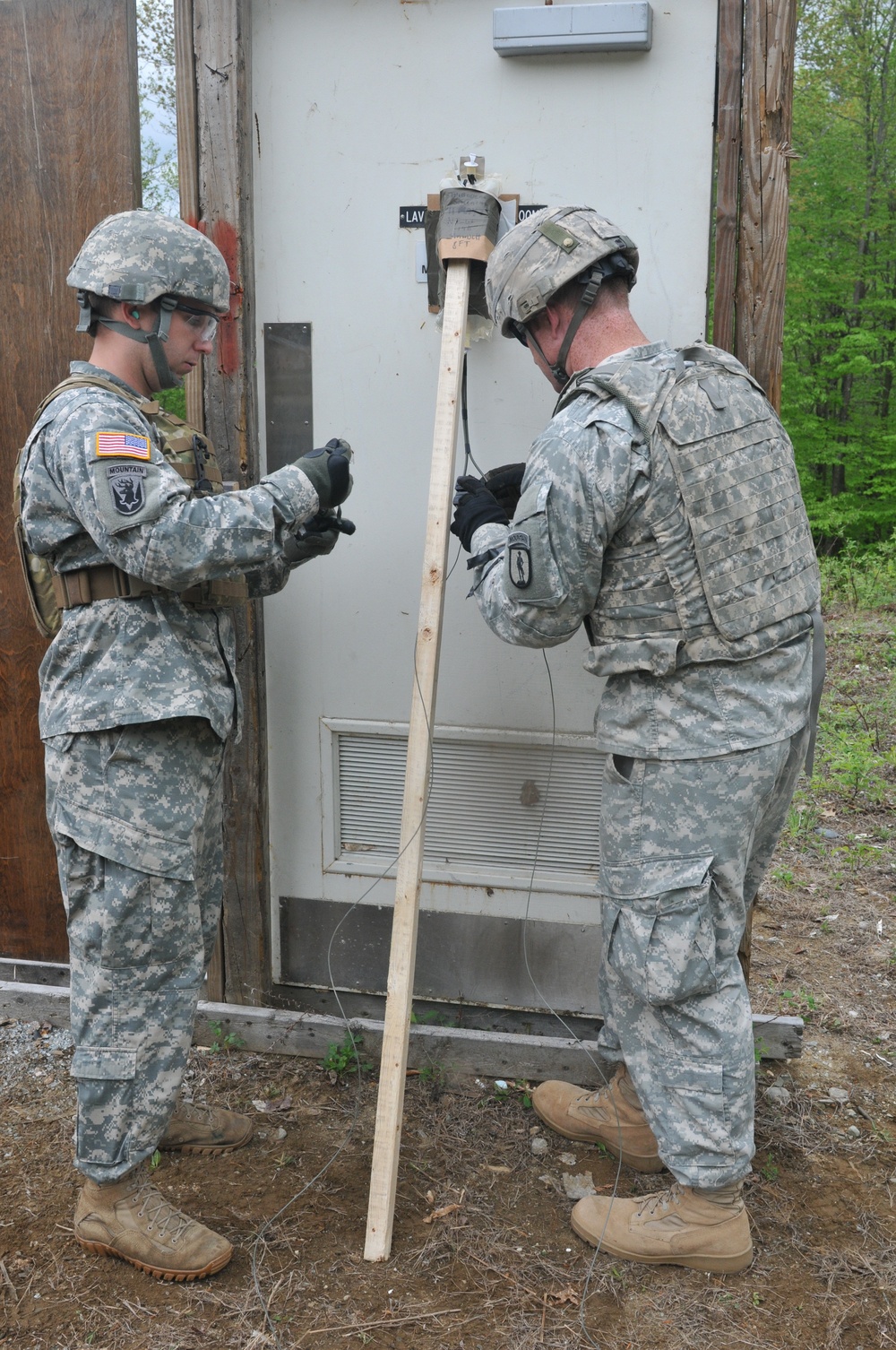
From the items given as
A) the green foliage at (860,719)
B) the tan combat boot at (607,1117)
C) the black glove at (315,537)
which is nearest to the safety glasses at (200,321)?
the black glove at (315,537)

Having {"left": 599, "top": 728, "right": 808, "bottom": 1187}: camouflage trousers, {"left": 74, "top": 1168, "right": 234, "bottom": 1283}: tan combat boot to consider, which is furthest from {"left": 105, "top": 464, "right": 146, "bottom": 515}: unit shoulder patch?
{"left": 74, "top": 1168, "right": 234, "bottom": 1283}: tan combat boot

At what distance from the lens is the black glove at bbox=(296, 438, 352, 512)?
7.69 ft


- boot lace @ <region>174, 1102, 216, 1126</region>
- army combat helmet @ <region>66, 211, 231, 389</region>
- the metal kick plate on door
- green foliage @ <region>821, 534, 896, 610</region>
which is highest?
army combat helmet @ <region>66, 211, 231, 389</region>

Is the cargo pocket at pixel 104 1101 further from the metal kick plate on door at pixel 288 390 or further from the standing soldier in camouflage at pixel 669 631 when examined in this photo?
the metal kick plate on door at pixel 288 390

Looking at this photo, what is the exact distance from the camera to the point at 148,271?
2.28 meters

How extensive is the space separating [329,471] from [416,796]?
2.57ft

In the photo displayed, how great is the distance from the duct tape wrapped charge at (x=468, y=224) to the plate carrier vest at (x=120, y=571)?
0.79 meters

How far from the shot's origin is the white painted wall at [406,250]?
8.77 feet

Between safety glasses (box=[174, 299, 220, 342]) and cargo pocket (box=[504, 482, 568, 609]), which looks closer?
cargo pocket (box=[504, 482, 568, 609])

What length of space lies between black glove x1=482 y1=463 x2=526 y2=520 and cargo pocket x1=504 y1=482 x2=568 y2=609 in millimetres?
429

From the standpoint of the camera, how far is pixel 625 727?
225cm

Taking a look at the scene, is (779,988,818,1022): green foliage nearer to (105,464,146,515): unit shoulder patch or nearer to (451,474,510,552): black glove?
(451,474,510,552): black glove

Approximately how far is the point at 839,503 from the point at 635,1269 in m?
11.6

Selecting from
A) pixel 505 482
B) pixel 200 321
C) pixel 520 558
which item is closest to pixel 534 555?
pixel 520 558
